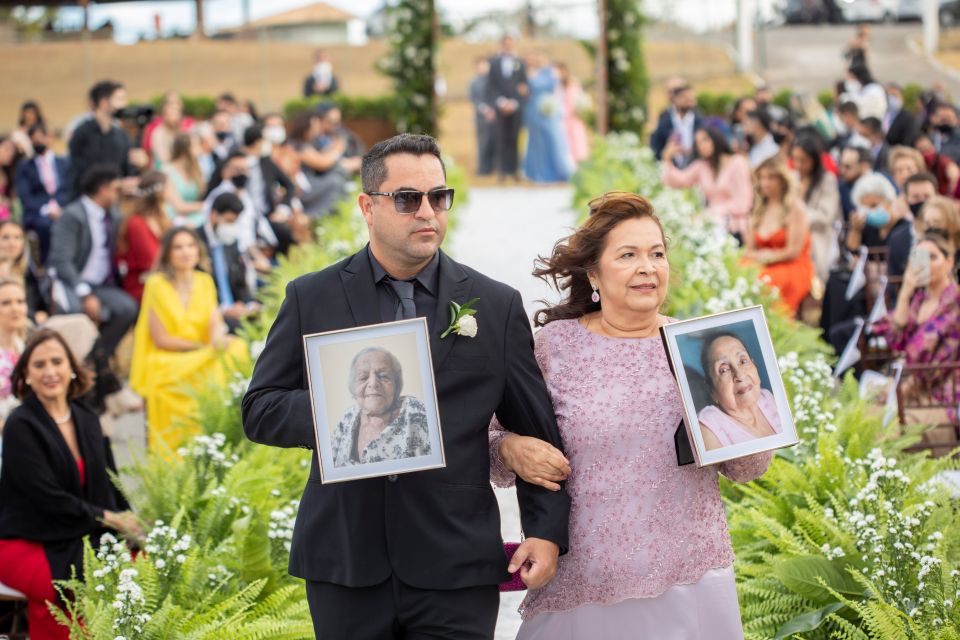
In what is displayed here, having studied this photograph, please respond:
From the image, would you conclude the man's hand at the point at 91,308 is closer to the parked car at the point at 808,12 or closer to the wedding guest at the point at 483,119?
the wedding guest at the point at 483,119

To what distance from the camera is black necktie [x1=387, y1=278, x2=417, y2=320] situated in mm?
3727

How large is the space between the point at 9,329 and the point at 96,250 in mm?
3653

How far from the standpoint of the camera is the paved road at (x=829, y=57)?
133 feet

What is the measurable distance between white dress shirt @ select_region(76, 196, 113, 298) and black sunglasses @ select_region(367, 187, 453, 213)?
8445 millimetres

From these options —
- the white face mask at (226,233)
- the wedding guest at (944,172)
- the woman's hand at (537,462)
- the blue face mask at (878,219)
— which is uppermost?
the wedding guest at (944,172)

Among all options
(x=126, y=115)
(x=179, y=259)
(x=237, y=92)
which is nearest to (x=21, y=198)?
(x=126, y=115)

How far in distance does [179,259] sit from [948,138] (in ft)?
33.8

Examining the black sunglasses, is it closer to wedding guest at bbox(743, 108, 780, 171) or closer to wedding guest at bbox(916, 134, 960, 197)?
wedding guest at bbox(916, 134, 960, 197)

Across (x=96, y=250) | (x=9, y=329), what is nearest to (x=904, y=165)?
(x=96, y=250)

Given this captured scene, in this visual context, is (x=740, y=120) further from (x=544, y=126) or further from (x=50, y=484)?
(x=50, y=484)

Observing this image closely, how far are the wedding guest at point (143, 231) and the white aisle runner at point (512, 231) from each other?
3.22 metres

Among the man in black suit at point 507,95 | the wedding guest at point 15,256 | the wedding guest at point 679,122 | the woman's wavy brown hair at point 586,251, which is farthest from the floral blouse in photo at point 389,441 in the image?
the man in black suit at point 507,95

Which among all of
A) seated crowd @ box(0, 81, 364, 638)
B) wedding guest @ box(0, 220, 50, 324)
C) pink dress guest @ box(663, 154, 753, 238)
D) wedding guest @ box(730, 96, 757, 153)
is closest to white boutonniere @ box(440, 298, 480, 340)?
seated crowd @ box(0, 81, 364, 638)

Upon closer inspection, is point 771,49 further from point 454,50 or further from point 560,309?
point 560,309
